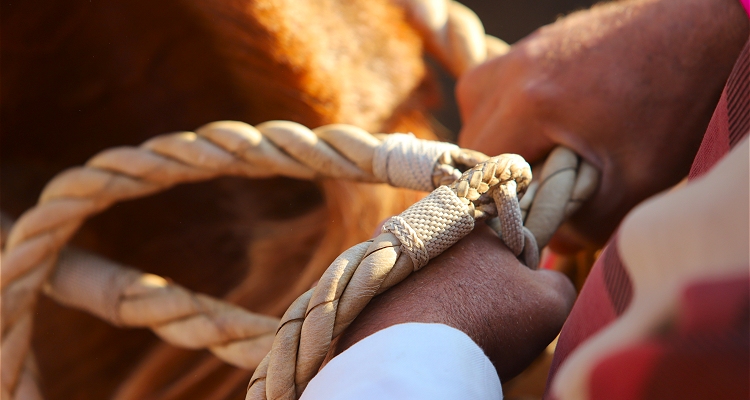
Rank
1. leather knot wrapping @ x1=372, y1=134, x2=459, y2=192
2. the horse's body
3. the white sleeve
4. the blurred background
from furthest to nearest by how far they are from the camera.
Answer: the blurred background, the horse's body, leather knot wrapping @ x1=372, y1=134, x2=459, y2=192, the white sleeve

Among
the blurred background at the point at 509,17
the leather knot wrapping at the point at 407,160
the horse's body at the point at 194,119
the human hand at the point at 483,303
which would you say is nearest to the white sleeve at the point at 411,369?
the human hand at the point at 483,303

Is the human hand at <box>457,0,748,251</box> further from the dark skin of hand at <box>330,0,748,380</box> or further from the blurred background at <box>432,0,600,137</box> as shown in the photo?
the blurred background at <box>432,0,600,137</box>

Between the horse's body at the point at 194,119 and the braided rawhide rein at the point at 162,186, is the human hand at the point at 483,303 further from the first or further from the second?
the horse's body at the point at 194,119

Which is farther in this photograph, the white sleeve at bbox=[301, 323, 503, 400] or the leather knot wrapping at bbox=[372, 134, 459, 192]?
the leather knot wrapping at bbox=[372, 134, 459, 192]

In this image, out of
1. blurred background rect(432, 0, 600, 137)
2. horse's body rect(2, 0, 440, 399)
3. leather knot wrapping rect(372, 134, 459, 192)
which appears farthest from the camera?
blurred background rect(432, 0, 600, 137)

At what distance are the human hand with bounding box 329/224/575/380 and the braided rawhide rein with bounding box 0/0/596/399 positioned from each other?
0.07 meters

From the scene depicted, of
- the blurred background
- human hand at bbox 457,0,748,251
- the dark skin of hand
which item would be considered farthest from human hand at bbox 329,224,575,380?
the blurred background

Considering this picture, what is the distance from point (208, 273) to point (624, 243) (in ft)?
1.34

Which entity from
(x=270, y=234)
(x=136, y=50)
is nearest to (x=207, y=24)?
(x=136, y=50)

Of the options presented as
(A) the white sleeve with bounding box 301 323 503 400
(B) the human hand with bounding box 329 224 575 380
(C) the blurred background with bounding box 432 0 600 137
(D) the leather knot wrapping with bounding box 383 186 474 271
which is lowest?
(C) the blurred background with bounding box 432 0 600 137

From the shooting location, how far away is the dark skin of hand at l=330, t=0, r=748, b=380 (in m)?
0.22

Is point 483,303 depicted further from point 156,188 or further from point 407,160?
point 156,188

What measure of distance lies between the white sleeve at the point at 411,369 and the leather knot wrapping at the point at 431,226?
0.04m

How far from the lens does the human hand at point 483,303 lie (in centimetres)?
20
